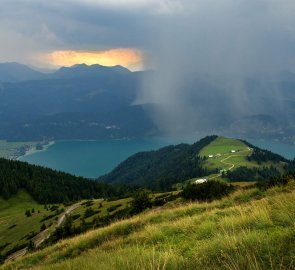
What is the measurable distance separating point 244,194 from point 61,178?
165 m

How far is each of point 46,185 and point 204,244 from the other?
15548 centimetres

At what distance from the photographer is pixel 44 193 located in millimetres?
141000

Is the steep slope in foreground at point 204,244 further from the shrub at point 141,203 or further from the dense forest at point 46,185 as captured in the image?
the dense forest at point 46,185

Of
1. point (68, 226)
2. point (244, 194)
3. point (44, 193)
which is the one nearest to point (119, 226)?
point (244, 194)

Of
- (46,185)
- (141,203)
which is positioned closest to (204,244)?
(141,203)

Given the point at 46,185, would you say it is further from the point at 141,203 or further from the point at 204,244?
the point at 204,244

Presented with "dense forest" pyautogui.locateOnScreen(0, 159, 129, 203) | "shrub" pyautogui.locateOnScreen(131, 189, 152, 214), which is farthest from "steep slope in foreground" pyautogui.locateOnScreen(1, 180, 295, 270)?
"dense forest" pyautogui.locateOnScreen(0, 159, 129, 203)

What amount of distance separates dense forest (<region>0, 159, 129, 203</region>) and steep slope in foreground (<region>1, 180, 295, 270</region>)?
395 feet

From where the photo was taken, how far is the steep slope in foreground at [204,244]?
7.29 metres

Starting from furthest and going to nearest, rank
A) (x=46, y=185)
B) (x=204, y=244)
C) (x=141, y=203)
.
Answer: (x=46, y=185), (x=141, y=203), (x=204, y=244)

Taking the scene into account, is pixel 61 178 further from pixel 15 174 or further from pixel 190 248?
pixel 190 248

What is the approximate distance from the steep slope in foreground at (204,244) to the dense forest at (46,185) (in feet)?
395

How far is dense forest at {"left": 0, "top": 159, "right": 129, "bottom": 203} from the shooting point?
14088 centimetres

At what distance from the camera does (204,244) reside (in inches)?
380
